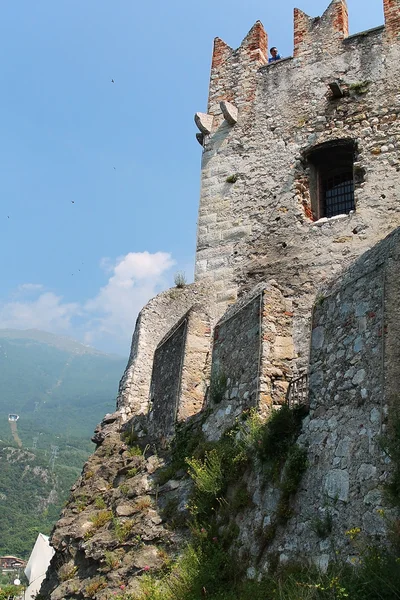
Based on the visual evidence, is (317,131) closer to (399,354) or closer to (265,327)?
(265,327)

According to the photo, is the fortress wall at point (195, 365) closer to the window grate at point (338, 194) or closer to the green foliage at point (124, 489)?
the green foliage at point (124, 489)

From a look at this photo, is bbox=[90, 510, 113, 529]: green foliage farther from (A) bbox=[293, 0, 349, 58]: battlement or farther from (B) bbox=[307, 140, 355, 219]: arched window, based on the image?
(A) bbox=[293, 0, 349, 58]: battlement

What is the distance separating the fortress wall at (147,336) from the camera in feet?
40.7

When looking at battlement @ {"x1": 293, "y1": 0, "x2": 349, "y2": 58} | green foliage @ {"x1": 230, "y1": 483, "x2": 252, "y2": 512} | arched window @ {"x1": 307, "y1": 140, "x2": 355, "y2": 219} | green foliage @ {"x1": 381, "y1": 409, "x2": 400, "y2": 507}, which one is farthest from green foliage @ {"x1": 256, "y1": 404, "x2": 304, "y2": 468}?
battlement @ {"x1": 293, "y1": 0, "x2": 349, "y2": 58}

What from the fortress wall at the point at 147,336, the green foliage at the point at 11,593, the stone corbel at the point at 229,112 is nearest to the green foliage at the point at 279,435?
the fortress wall at the point at 147,336

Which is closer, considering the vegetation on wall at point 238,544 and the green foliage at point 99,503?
the vegetation on wall at point 238,544

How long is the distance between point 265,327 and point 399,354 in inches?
122

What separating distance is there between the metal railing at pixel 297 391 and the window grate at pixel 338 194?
4.56 meters

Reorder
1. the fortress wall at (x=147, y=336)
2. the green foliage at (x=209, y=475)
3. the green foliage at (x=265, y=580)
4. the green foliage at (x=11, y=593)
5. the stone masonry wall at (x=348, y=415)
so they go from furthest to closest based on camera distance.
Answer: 1. the green foliage at (x=11, y=593)
2. the fortress wall at (x=147, y=336)
3. the green foliage at (x=209, y=475)
4. the stone masonry wall at (x=348, y=415)
5. the green foliage at (x=265, y=580)

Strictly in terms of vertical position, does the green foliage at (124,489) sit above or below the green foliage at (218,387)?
below

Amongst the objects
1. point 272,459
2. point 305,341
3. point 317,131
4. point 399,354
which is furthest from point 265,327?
point 317,131

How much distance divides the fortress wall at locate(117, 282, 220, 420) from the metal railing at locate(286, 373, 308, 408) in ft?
13.2

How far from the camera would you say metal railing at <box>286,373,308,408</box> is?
7.96 m

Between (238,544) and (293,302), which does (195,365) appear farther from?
(238,544)
